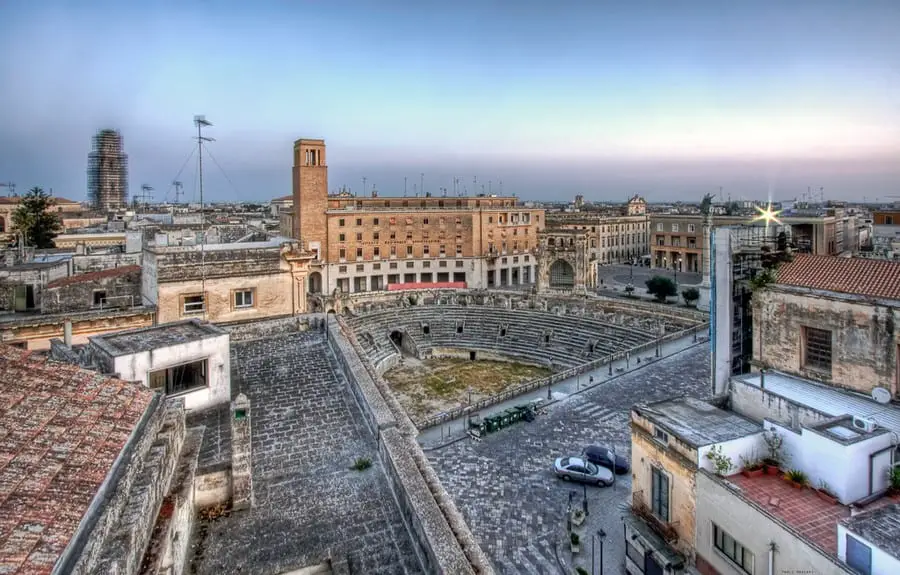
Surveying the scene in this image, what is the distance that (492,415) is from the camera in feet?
66.7

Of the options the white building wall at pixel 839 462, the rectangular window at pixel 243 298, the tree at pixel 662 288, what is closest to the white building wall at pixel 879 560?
the white building wall at pixel 839 462

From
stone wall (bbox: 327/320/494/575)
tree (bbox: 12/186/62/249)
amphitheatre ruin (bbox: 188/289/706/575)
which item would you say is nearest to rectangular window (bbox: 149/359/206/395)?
amphitheatre ruin (bbox: 188/289/706/575)

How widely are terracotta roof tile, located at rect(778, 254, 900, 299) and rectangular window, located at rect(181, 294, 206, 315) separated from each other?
18.3 meters

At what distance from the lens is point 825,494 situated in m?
10.3

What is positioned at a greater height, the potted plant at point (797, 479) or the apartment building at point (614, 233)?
the apartment building at point (614, 233)

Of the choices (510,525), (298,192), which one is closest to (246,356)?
(510,525)

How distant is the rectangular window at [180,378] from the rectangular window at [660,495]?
1007 cm

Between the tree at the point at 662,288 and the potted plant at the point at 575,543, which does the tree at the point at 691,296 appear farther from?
the potted plant at the point at 575,543

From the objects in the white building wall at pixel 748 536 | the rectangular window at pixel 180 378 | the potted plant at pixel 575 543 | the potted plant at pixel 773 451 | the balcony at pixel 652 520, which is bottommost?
the potted plant at pixel 575 543

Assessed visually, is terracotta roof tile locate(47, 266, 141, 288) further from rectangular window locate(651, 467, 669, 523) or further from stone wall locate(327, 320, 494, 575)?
rectangular window locate(651, 467, 669, 523)

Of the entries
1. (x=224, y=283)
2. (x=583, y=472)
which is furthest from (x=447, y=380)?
(x=583, y=472)

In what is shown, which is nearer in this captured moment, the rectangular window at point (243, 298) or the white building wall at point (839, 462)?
the white building wall at point (839, 462)

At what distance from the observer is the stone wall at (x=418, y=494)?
23.2 ft

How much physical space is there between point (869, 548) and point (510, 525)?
771cm
